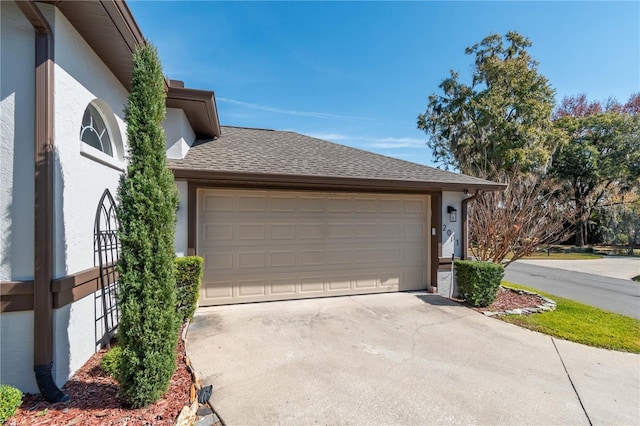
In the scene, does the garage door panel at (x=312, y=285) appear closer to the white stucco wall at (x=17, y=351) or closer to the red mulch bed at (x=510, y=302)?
the red mulch bed at (x=510, y=302)

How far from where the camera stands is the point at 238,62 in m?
9.68

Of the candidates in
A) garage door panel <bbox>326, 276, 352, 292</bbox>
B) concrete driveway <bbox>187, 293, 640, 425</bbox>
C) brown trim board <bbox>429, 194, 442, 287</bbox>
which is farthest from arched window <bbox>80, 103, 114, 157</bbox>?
brown trim board <bbox>429, 194, 442, 287</bbox>

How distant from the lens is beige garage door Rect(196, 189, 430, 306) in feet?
19.3

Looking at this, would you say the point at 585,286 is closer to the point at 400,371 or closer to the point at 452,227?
the point at 452,227

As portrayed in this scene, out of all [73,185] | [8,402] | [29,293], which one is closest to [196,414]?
[8,402]

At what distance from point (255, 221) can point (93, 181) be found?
2.93 m

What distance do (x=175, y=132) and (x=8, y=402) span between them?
187 inches

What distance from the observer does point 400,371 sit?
3.51 metres

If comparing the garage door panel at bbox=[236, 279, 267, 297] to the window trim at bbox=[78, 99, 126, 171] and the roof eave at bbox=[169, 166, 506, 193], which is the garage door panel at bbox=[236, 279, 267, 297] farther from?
the window trim at bbox=[78, 99, 126, 171]

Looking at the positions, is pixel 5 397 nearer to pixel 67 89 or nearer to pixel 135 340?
pixel 135 340

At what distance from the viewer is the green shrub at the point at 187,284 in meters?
4.64

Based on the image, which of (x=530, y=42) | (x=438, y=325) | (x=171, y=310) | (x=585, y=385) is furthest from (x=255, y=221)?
(x=530, y=42)

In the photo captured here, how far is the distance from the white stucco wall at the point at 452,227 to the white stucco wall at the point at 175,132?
6.07m

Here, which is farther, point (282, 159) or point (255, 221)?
point (282, 159)
